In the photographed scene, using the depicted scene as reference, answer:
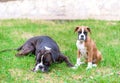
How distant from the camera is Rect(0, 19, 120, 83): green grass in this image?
7441 millimetres

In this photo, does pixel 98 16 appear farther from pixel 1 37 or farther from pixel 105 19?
pixel 1 37

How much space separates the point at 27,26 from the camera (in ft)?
38.6

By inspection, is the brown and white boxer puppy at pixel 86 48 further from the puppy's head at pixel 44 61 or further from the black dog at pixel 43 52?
the puppy's head at pixel 44 61

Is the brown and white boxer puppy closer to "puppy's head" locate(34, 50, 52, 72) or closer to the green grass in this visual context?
the green grass

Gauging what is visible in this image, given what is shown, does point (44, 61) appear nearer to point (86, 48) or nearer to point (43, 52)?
point (43, 52)

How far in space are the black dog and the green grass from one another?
14 centimetres

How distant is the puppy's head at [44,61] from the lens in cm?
775

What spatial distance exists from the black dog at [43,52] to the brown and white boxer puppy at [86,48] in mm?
364

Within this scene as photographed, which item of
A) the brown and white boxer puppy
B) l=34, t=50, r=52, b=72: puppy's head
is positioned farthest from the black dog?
the brown and white boxer puppy

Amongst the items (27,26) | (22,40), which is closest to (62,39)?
(22,40)

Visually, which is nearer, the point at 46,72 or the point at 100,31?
the point at 46,72

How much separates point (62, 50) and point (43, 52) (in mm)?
1554

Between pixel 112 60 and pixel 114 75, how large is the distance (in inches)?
36.4

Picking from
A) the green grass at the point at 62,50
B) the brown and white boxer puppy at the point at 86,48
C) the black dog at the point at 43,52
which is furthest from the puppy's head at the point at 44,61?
the brown and white boxer puppy at the point at 86,48
